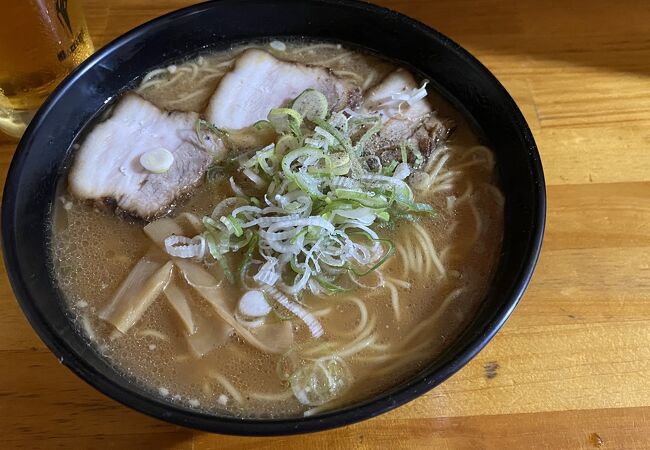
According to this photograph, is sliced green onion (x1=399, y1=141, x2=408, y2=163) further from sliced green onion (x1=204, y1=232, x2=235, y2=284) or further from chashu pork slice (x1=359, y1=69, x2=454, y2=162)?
sliced green onion (x1=204, y1=232, x2=235, y2=284)

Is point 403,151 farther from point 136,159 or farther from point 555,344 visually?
point 136,159

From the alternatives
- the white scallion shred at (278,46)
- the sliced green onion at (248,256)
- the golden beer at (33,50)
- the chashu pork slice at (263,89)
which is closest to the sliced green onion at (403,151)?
the chashu pork slice at (263,89)

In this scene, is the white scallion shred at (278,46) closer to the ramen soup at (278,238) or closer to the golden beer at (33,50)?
the ramen soup at (278,238)

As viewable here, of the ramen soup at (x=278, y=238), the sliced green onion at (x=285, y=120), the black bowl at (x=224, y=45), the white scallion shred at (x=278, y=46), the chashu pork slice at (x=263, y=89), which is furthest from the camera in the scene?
the white scallion shred at (x=278, y=46)

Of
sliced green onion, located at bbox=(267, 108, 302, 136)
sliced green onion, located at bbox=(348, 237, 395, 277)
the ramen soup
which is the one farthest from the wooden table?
sliced green onion, located at bbox=(267, 108, 302, 136)

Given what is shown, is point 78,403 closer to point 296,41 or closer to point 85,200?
point 85,200

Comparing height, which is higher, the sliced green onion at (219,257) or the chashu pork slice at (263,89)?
the chashu pork slice at (263,89)

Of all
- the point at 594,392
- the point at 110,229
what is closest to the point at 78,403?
the point at 110,229
